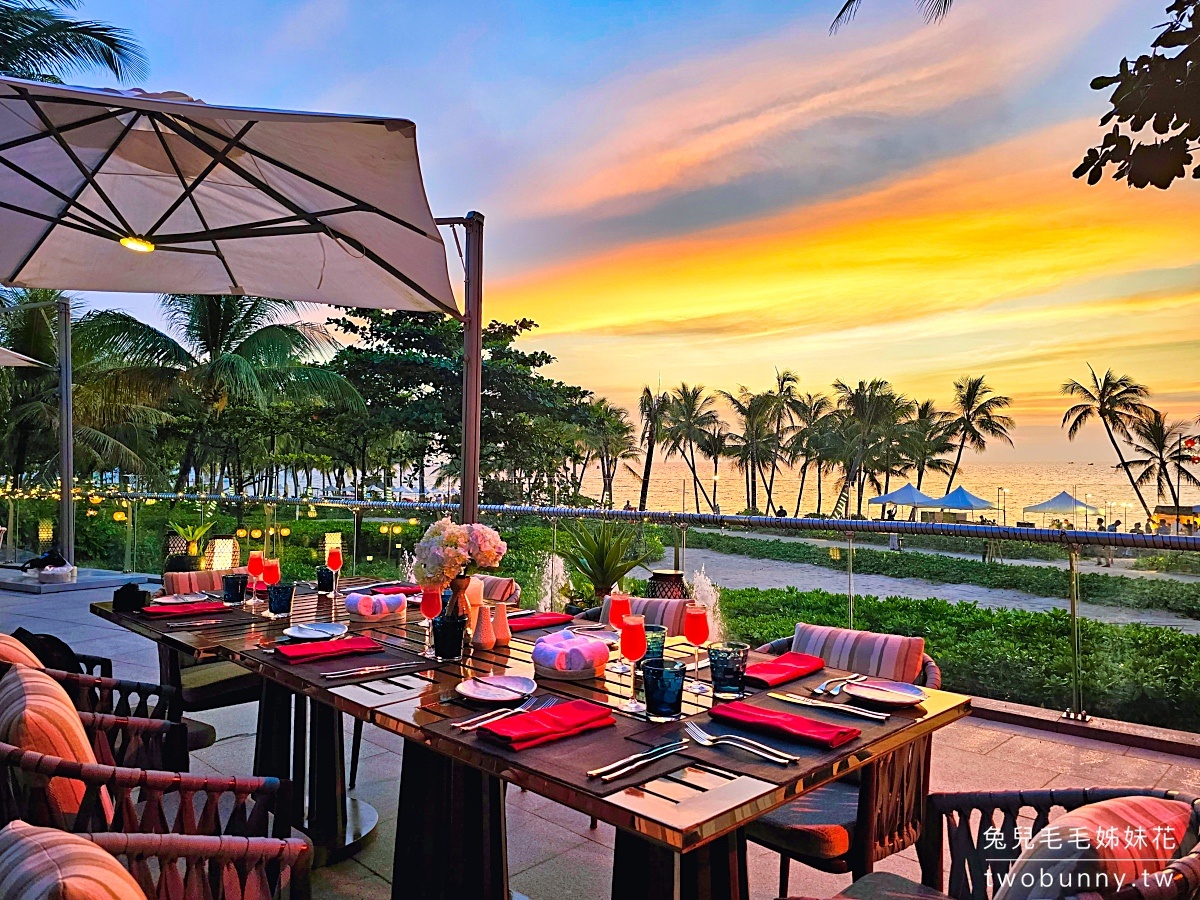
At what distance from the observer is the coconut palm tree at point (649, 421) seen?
38.8 metres

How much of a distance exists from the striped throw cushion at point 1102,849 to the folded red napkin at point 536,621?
188 centimetres

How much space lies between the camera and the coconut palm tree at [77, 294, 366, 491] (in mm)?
13984

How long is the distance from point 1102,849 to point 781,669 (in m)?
1.20

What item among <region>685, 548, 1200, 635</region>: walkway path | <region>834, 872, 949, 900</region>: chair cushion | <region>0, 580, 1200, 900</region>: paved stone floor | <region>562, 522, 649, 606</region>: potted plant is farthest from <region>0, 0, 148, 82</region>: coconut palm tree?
<region>834, 872, 949, 900</region>: chair cushion

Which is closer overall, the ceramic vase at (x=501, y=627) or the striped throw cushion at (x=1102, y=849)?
the striped throw cushion at (x=1102, y=849)

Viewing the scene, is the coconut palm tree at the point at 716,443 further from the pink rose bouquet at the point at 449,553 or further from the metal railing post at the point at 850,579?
the pink rose bouquet at the point at 449,553

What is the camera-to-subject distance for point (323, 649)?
2.22 m

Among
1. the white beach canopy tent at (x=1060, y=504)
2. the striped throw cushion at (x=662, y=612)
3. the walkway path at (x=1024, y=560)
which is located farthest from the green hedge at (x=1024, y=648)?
the white beach canopy tent at (x=1060, y=504)

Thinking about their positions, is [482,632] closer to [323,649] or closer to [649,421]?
[323,649]

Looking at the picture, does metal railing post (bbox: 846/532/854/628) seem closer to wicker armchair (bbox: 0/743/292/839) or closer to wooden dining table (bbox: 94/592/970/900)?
wooden dining table (bbox: 94/592/970/900)

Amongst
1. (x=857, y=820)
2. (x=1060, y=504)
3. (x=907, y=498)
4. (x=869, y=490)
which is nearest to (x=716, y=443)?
(x=869, y=490)

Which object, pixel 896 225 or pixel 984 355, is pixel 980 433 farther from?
pixel 896 225

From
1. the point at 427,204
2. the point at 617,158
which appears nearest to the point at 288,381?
the point at 617,158

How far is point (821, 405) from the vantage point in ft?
129
